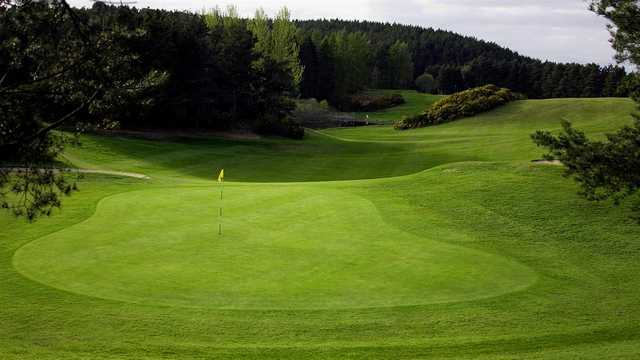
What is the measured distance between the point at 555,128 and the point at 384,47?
92528 millimetres

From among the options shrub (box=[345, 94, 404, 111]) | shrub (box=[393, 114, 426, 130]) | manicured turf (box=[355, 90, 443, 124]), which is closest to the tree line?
shrub (box=[345, 94, 404, 111])

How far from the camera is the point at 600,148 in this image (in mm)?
15258

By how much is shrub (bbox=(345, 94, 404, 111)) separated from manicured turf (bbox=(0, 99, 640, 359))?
292 ft

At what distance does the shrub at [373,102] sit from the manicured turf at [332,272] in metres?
89.0

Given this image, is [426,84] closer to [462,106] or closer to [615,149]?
[462,106]

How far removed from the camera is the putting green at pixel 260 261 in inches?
544

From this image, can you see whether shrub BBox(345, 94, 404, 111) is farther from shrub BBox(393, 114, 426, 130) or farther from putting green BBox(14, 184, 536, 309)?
putting green BBox(14, 184, 536, 309)

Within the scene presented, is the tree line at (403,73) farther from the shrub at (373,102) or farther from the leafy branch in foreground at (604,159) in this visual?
the leafy branch in foreground at (604,159)

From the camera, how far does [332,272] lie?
49.9ft

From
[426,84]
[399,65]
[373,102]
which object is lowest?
[373,102]

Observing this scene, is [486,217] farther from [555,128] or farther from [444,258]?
[555,128]

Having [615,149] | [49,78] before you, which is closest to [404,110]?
[615,149]

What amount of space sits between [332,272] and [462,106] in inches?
2306

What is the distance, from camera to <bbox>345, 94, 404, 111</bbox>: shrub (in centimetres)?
11494
